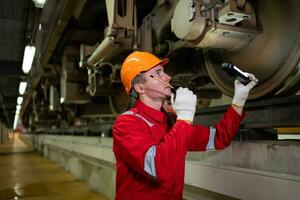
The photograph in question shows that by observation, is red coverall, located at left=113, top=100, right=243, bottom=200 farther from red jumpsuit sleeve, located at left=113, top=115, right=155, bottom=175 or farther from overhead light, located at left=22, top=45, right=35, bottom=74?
overhead light, located at left=22, top=45, right=35, bottom=74

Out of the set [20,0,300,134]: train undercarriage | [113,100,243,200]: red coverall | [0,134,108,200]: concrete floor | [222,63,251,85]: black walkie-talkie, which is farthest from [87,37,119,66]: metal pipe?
[0,134,108,200]: concrete floor

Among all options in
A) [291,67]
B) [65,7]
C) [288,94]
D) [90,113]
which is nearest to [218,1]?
[291,67]

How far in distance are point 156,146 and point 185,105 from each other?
0.20m

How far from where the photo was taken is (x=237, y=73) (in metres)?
1.37

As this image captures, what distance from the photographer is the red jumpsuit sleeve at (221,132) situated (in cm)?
146

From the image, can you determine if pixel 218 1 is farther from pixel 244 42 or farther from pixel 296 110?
pixel 296 110

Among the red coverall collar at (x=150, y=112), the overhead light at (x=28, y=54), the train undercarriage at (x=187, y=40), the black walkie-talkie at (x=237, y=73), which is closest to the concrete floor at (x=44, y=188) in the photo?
the train undercarriage at (x=187, y=40)

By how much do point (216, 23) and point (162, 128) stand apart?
0.56 m

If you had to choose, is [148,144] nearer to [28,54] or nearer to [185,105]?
[185,105]

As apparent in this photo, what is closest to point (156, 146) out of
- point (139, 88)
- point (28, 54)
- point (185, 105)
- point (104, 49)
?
point (185, 105)

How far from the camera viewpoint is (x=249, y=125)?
65.2 inches

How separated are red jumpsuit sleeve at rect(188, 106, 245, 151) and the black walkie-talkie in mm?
139

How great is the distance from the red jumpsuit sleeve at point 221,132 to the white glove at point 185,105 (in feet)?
0.78

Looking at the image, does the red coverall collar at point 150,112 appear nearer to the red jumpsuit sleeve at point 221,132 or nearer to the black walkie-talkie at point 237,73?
the red jumpsuit sleeve at point 221,132
